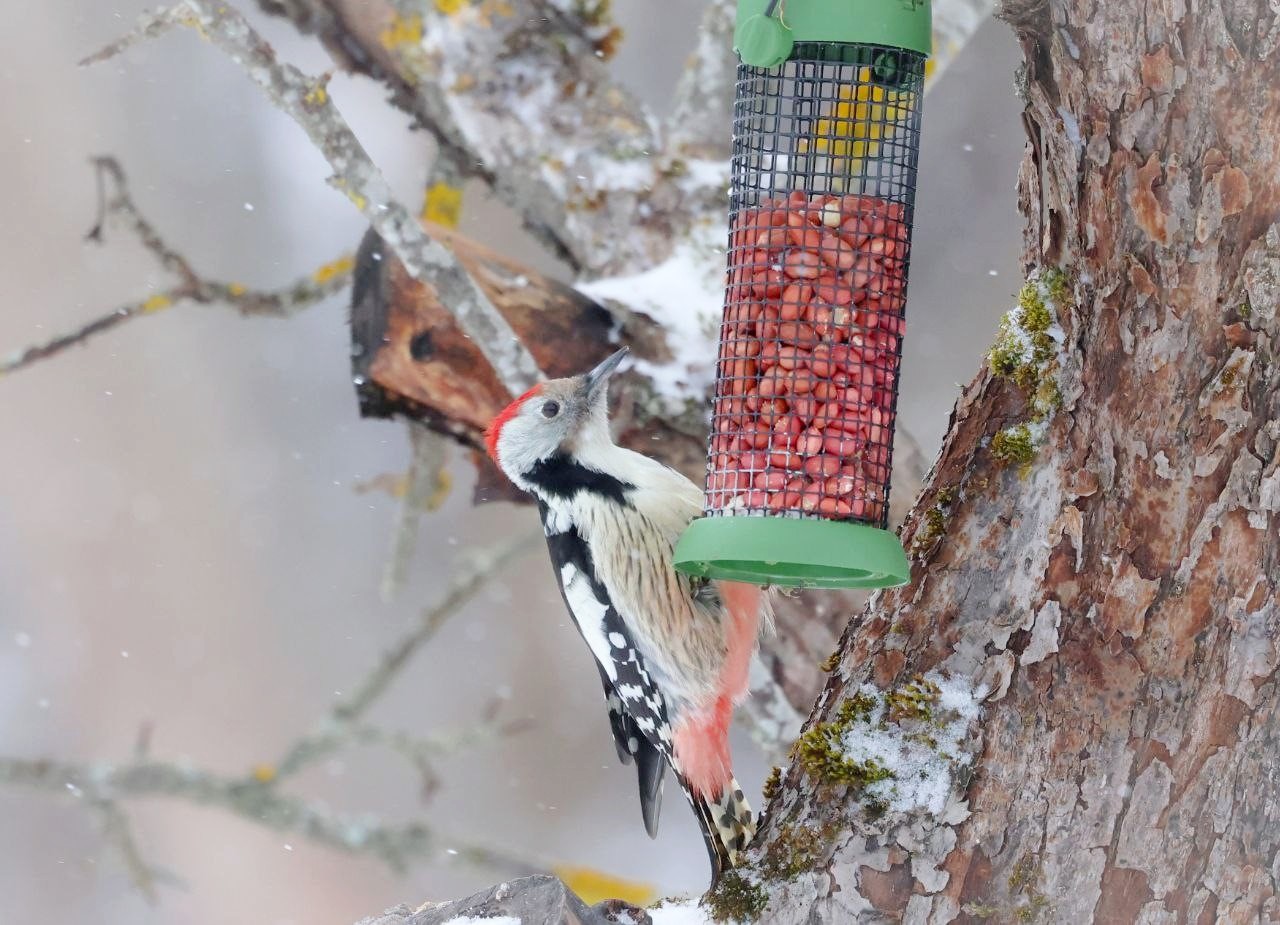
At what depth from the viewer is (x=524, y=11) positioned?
14.9 ft

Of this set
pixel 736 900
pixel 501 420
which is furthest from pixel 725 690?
pixel 736 900

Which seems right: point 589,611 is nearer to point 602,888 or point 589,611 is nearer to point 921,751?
point 921,751

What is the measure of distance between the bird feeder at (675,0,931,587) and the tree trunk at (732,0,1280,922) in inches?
10.8

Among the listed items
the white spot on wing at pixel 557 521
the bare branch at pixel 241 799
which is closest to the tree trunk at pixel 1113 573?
the white spot on wing at pixel 557 521

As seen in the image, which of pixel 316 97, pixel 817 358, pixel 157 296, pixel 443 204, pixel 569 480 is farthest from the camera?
pixel 443 204

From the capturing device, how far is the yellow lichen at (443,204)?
4.85m

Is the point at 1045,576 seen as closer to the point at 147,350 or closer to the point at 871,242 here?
the point at 871,242

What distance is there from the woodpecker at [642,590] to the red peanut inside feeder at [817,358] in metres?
0.83

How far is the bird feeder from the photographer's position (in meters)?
2.75

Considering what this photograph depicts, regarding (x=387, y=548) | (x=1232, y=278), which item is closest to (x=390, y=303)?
(x=1232, y=278)

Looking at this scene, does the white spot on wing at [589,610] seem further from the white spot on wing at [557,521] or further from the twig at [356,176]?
the twig at [356,176]

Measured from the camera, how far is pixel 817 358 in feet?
9.14

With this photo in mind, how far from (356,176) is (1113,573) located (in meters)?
2.53

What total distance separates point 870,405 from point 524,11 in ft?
7.61
